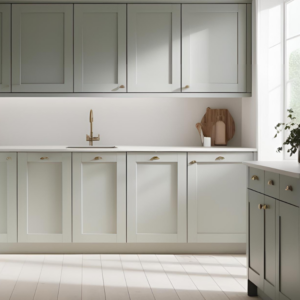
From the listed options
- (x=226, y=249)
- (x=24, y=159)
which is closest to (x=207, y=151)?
(x=226, y=249)

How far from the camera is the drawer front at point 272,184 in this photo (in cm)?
230

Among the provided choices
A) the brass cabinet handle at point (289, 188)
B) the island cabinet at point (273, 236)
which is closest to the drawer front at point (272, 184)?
the island cabinet at point (273, 236)

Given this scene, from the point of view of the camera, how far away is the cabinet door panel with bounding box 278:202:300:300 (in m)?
2.05

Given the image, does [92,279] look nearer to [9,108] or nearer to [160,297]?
[160,297]

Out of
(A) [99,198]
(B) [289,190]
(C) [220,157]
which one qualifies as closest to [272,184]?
(B) [289,190]

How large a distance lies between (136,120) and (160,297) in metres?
1.92

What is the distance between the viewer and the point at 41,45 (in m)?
3.68

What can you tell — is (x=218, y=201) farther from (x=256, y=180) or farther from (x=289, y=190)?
(x=289, y=190)

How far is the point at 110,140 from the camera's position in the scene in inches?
163

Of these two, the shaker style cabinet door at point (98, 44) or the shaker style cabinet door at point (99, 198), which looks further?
the shaker style cabinet door at point (98, 44)

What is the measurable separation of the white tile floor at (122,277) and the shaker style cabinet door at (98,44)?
1444mm

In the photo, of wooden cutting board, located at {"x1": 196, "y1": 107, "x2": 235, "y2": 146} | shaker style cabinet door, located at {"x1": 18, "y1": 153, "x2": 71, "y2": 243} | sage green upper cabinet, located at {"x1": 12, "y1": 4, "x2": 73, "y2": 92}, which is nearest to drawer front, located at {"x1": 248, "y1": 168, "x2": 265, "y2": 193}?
wooden cutting board, located at {"x1": 196, "y1": 107, "x2": 235, "y2": 146}

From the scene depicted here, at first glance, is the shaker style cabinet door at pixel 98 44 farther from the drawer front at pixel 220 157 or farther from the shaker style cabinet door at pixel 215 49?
the drawer front at pixel 220 157

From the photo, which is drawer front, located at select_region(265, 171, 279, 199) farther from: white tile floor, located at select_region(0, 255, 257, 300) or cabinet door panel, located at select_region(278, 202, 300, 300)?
white tile floor, located at select_region(0, 255, 257, 300)
